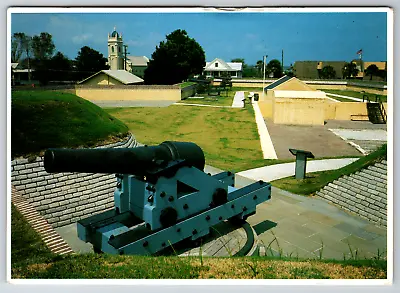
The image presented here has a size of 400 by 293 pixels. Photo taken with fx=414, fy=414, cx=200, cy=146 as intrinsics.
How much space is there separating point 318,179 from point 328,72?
29565 millimetres

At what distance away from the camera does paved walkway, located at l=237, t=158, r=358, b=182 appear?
11.0 m

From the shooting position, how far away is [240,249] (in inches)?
225

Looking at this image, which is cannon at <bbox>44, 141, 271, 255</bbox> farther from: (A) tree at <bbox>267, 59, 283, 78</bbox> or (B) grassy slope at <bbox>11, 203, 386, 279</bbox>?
(A) tree at <bbox>267, 59, 283, 78</bbox>

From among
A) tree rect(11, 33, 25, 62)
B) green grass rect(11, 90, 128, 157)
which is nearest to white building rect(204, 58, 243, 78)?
green grass rect(11, 90, 128, 157)

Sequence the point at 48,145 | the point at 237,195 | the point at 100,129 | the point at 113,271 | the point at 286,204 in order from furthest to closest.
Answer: the point at 100,129 < the point at 286,204 < the point at 48,145 < the point at 237,195 < the point at 113,271

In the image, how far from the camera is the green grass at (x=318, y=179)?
8781mm

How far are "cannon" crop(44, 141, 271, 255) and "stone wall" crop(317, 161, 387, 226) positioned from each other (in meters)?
3.23

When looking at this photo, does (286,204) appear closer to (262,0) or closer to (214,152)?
(262,0)

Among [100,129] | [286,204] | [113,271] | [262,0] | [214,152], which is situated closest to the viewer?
[113,271]

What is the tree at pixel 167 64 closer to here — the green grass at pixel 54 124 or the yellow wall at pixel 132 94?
the yellow wall at pixel 132 94

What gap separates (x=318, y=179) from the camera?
10461mm

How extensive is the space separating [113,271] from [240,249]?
73.5 inches

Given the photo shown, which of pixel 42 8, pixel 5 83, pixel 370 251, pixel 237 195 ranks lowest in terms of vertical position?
pixel 370 251

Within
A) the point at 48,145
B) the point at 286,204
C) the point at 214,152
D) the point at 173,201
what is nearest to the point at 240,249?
the point at 173,201
